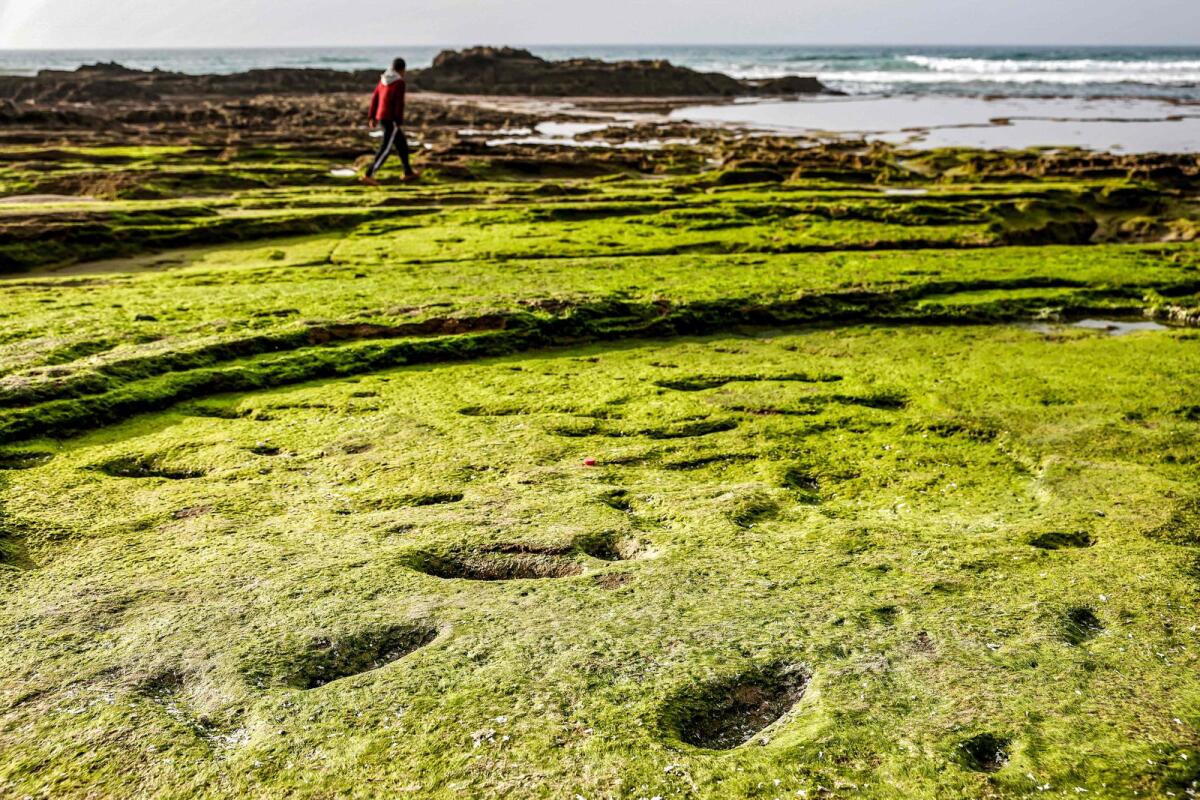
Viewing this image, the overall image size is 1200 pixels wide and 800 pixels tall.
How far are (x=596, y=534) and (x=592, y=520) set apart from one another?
208 millimetres

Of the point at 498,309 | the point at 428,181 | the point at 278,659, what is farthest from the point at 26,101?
the point at 278,659

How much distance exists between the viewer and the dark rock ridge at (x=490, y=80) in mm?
76875

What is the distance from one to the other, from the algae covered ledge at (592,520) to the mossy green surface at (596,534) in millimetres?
29

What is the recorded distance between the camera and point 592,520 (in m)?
6.31

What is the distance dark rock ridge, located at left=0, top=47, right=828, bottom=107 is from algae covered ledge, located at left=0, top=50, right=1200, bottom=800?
6752cm

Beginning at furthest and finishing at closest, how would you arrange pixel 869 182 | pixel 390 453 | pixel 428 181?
pixel 869 182 < pixel 428 181 < pixel 390 453

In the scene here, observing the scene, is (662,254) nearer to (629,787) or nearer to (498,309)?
(498,309)

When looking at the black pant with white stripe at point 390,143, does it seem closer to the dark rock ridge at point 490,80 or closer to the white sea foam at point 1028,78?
the dark rock ridge at point 490,80

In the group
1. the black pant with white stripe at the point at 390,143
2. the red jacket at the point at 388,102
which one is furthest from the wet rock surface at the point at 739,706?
the black pant with white stripe at the point at 390,143

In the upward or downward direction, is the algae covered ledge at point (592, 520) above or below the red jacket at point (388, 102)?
below

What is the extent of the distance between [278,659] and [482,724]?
1200 mm

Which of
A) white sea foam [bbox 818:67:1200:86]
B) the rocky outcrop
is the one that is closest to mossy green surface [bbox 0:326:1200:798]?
Result: the rocky outcrop

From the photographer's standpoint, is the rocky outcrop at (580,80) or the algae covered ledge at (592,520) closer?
the algae covered ledge at (592,520)

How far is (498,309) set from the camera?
11.8 meters
